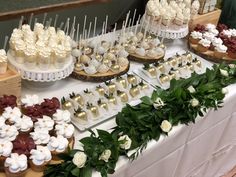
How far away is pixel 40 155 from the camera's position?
3.48 feet

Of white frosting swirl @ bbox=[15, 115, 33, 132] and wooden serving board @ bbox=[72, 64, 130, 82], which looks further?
wooden serving board @ bbox=[72, 64, 130, 82]

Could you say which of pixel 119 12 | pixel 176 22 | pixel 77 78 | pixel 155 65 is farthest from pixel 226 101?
pixel 119 12

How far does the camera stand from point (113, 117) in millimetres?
1404

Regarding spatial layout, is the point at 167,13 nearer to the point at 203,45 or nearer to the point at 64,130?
the point at 203,45

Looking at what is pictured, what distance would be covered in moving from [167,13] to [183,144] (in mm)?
719

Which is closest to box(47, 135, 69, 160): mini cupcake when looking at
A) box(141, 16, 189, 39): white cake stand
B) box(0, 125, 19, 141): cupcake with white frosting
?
box(0, 125, 19, 141): cupcake with white frosting

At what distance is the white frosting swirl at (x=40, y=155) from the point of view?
3.48 feet

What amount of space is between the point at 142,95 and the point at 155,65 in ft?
0.83

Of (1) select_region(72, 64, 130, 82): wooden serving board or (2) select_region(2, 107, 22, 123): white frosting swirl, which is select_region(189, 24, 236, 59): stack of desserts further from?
(2) select_region(2, 107, 22, 123): white frosting swirl

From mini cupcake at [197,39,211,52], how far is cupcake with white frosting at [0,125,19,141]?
47.6 inches

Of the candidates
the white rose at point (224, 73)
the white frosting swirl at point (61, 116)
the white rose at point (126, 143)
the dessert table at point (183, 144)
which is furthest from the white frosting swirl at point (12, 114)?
the white rose at point (224, 73)

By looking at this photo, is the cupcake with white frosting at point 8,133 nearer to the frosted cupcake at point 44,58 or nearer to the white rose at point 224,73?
the frosted cupcake at point 44,58

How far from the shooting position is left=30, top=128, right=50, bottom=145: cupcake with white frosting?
111 centimetres

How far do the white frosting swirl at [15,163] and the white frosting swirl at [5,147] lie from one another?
0.05 ft
